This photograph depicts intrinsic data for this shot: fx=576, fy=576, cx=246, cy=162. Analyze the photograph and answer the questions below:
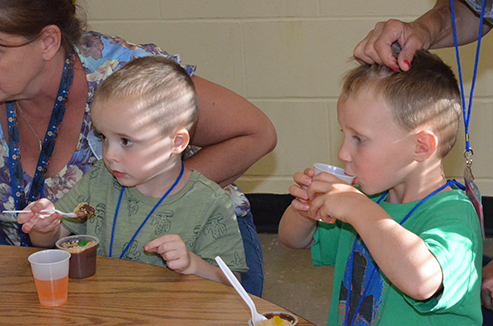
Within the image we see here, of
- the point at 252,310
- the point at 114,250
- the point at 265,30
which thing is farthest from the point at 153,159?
the point at 265,30

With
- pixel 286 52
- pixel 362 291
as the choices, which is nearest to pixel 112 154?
pixel 362 291

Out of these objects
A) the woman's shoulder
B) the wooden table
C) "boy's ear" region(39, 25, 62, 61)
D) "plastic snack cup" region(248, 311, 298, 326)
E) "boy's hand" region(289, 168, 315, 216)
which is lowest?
the wooden table

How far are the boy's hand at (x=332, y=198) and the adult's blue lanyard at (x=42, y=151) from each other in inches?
34.0

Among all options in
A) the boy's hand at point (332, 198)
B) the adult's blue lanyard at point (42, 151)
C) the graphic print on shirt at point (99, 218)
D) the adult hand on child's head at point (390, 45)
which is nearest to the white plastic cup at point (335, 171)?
the boy's hand at point (332, 198)

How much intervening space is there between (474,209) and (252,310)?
504mm

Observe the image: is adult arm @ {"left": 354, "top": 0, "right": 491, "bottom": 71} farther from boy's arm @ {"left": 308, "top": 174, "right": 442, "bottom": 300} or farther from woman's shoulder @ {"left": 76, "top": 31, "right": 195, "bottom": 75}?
woman's shoulder @ {"left": 76, "top": 31, "right": 195, "bottom": 75}

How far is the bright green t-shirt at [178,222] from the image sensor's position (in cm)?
144

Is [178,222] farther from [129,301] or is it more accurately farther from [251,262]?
[129,301]

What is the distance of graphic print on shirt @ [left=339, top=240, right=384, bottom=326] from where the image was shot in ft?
4.00

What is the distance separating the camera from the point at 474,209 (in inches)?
45.3

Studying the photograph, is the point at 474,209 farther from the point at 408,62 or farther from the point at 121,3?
the point at 121,3

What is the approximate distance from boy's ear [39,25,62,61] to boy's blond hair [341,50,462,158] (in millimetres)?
880

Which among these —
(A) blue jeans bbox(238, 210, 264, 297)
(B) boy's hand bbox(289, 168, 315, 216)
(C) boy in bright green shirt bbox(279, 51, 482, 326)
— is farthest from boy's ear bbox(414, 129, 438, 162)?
(A) blue jeans bbox(238, 210, 264, 297)

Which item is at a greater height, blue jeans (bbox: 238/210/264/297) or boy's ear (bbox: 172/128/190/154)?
boy's ear (bbox: 172/128/190/154)
